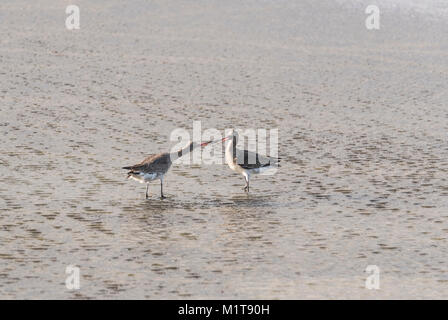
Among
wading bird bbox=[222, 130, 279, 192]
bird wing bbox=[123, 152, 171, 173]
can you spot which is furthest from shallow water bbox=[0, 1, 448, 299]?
bird wing bbox=[123, 152, 171, 173]

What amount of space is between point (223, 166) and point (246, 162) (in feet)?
4.68

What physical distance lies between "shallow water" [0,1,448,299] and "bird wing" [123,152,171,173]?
0.41 metres

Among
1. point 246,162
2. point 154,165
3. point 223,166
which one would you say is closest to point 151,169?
point 154,165

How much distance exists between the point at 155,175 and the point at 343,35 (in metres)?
13.9

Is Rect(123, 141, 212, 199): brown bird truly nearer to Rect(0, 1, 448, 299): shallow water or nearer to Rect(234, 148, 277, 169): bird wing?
Rect(0, 1, 448, 299): shallow water

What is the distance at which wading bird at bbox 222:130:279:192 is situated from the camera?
47.9ft

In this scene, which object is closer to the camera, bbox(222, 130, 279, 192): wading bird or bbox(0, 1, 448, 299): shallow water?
bbox(0, 1, 448, 299): shallow water

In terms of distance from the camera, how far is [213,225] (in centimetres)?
1247

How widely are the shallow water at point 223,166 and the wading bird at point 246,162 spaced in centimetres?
28

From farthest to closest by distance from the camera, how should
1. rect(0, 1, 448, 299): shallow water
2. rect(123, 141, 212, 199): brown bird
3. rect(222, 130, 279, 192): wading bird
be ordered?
1. rect(222, 130, 279, 192): wading bird
2. rect(123, 141, 212, 199): brown bird
3. rect(0, 1, 448, 299): shallow water

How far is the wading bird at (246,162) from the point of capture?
47.9 feet

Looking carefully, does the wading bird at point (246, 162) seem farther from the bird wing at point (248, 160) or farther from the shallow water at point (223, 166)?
the shallow water at point (223, 166)

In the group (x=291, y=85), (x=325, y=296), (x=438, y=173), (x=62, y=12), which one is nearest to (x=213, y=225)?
(x=325, y=296)
